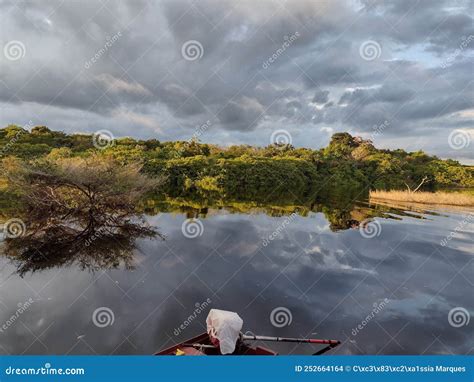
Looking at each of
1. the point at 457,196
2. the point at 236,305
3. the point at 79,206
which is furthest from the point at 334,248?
the point at 457,196

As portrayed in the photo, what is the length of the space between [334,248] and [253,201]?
13.0m

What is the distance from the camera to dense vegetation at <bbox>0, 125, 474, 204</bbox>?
30438 millimetres

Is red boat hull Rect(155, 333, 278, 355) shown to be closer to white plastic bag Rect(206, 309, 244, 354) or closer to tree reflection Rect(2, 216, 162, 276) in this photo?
white plastic bag Rect(206, 309, 244, 354)

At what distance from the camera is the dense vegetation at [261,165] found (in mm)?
30438

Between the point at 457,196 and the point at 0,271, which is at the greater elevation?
the point at 457,196

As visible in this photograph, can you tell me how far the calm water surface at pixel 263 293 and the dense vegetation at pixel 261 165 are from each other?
14496mm

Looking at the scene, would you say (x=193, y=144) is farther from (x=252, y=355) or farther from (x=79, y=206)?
(x=252, y=355)

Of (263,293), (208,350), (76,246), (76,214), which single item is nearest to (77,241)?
(76,246)

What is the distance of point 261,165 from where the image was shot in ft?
116

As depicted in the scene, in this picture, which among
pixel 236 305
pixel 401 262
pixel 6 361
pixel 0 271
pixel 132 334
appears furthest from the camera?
pixel 401 262

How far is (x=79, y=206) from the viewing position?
722 inches

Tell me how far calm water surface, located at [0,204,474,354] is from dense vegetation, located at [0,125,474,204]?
14.5 m

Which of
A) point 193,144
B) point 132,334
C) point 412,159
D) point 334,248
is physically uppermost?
point 412,159

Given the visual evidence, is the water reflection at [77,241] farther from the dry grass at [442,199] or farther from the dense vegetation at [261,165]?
the dry grass at [442,199]
